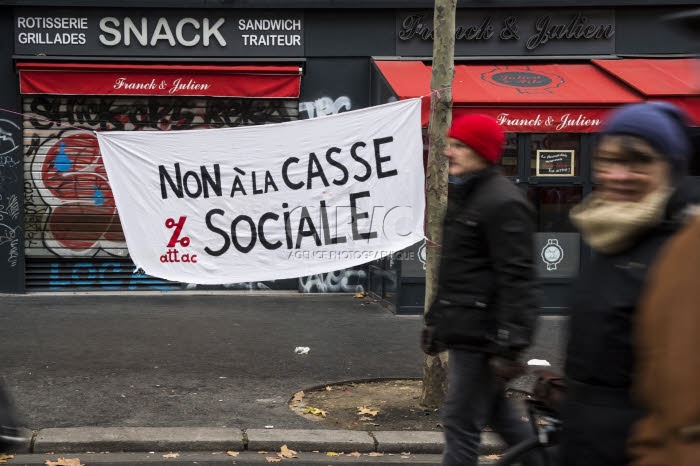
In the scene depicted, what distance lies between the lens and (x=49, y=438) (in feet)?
17.4

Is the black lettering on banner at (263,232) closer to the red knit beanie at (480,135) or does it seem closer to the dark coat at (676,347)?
the red knit beanie at (480,135)

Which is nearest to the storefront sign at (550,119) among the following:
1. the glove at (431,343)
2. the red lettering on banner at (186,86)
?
the red lettering on banner at (186,86)

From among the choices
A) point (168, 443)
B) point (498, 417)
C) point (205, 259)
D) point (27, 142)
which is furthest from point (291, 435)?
point (27, 142)

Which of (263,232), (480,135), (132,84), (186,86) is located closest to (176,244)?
(263,232)

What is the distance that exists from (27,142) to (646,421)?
440 inches

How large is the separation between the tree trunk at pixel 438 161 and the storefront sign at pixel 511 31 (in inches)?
213

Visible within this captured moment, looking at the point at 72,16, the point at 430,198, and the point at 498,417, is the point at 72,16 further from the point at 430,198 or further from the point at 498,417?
the point at 498,417

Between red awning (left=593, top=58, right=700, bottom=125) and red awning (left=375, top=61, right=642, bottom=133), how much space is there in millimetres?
157

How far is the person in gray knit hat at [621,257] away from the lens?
7.06ft

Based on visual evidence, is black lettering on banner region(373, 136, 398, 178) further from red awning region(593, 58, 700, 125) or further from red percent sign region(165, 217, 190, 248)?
red awning region(593, 58, 700, 125)

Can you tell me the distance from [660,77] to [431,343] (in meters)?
8.49

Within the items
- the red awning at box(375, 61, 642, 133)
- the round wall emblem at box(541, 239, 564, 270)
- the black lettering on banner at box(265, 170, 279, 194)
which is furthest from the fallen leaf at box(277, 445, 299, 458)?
the round wall emblem at box(541, 239, 564, 270)

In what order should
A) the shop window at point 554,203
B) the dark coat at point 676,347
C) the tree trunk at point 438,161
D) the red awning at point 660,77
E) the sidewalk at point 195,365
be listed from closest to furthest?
the dark coat at point 676,347 → the sidewalk at point 195,365 → the tree trunk at point 438,161 → the red awning at point 660,77 → the shop window at point 554,203

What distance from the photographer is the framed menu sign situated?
10.8 m
